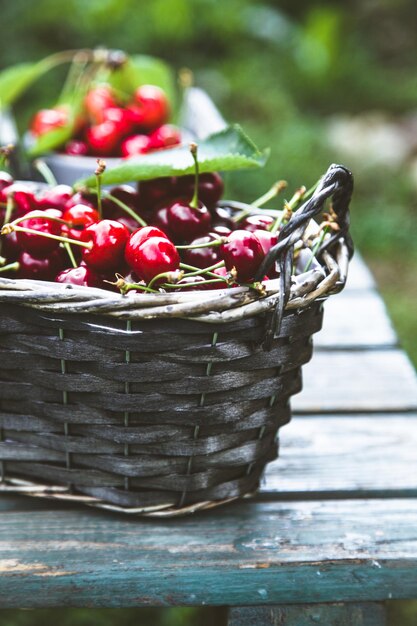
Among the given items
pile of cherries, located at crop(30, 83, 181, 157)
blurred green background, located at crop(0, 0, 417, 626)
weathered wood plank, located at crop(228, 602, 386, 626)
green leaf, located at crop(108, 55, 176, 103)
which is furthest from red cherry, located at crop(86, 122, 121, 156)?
blurred green background, located at crop(0, 0, 417, 626)

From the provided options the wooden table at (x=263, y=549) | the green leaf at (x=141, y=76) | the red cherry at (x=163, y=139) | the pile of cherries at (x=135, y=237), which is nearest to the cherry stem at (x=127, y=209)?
the pile of cherries at (x=135, y=237)

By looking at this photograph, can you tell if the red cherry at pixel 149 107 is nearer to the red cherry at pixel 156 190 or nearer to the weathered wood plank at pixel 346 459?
the red cherry at pixel 156 190

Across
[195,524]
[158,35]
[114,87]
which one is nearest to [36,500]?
[195,524]

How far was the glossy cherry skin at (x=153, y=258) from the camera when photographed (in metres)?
0.70

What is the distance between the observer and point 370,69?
4.61 metres

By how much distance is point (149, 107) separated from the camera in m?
1.45

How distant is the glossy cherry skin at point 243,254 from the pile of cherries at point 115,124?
60 cm

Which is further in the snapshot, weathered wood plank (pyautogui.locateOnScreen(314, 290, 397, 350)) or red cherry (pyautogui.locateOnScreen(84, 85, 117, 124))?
red cherry (pyautogui.locateOnScreen(84, 85, 117, 124))

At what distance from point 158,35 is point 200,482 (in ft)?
12.1

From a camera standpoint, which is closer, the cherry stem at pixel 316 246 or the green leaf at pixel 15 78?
the cherry stem at pixel 316 246

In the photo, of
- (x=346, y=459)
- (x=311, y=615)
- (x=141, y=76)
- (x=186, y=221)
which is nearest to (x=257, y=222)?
(x=186, y=221)

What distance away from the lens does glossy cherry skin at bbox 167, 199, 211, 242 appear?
0.80m

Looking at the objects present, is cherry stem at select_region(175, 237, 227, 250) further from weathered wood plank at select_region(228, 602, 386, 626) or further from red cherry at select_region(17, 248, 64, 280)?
weathered wood plank at select_region(228, 602, 386, 626)

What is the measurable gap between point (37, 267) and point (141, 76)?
97 cm
